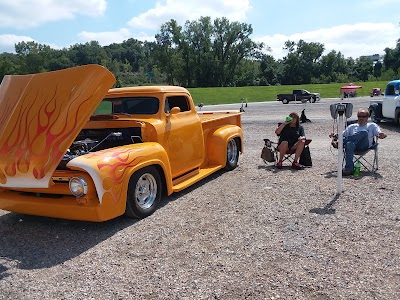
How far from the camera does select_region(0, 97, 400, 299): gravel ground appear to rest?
345 cm

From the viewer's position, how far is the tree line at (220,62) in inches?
3688

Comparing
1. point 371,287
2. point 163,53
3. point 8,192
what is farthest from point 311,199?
point 163,53

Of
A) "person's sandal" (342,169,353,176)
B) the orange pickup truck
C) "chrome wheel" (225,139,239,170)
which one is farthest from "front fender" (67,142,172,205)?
"person's sandal" (342,169,353,176)

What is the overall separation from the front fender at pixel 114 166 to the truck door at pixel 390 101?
1253cm

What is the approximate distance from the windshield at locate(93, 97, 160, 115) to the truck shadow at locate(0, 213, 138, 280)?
1868mm

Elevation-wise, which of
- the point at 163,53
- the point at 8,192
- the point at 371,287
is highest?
the point at 163,53

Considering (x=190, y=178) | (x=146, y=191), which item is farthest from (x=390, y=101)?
(x=146, y=191)

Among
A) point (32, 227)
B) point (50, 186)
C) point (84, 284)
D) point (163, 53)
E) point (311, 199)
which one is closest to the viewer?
point (84, 284)

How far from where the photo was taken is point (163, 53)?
9331 centimetres

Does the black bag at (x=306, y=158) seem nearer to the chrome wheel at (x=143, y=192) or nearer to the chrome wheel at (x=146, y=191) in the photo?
the chrome wheel at (x=143, y=192)

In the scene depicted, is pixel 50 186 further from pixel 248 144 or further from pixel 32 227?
pixel 248 144

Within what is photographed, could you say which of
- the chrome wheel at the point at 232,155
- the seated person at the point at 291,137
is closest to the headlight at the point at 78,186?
the chrome wheel at the point at 232,155

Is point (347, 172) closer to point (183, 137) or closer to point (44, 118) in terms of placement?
point (183, 137)

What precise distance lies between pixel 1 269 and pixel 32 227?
1.25 metres
